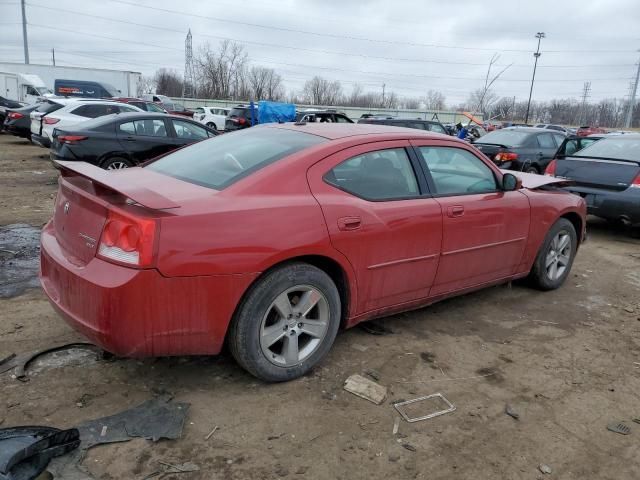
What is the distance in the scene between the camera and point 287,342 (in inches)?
123

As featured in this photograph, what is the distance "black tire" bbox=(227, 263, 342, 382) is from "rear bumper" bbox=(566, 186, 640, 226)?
5469 millimetres

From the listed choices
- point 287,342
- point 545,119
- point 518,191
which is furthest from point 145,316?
point 545,119

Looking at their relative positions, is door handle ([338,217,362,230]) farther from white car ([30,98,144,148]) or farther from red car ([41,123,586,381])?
white car ([30,98,144,148])

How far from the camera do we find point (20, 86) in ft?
114

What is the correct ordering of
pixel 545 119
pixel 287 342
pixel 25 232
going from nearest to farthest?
pixel 287 342
pixel 25 232
pixel 545 119

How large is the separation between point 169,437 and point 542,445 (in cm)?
192

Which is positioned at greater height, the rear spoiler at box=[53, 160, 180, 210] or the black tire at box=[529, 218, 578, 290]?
the rear spoiler at box=[53, 160, 180, 210]

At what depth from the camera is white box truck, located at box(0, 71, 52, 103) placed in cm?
3397

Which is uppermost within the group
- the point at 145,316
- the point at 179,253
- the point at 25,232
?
the point at 179,253

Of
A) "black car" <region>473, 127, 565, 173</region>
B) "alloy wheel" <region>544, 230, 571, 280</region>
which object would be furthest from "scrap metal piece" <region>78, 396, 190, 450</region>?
"black car" <region>473, 127, 565, 173</region>

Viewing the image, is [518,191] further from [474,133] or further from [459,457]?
[474,133]

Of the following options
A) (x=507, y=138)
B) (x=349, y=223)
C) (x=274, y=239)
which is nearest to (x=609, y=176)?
(x=507, y=138)

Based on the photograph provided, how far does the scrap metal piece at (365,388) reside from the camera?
3.06 meters

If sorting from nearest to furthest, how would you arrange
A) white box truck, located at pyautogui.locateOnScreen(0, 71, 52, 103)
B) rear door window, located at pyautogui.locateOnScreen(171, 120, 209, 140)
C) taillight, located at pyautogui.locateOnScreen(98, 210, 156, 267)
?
taillight, located at pyautogui.locateOnScreen(98, 210, 156, 267) → rear door window, located at pyautogui.locateOnScreen(171, 120, 209, 140) → white box truck, located at pyautogui.locateOnScreen(0, 71, 52, 103)
